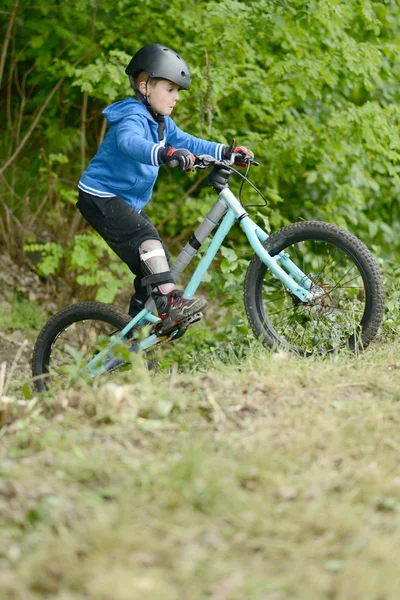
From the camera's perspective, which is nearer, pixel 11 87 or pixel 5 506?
pixel 5 506

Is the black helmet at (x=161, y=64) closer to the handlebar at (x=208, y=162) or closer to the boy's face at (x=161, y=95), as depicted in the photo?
the boy's face at (x=161, y=95)

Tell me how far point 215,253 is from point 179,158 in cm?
67

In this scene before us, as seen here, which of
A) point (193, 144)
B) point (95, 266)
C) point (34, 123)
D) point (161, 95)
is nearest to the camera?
point (161, 95)

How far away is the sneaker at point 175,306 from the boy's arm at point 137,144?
0.73 meters

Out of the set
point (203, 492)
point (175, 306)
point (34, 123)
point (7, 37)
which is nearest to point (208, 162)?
point (175, 306)

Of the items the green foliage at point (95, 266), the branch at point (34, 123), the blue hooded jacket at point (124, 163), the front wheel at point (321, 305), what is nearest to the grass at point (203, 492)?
the front wheel at point (321, 305)

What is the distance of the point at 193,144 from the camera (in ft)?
14.8

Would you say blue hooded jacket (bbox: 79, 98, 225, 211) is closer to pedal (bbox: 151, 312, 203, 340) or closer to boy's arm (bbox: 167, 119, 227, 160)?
boy's arm (bbox: 167, 119, 227, 160)

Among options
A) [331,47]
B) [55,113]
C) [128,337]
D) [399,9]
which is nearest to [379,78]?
[331,47]

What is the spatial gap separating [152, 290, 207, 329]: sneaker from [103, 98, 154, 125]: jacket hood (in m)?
1.01

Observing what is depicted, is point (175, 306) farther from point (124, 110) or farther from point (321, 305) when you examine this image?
point (124, 110)

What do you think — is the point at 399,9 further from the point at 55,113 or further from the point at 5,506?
the point at 5,506

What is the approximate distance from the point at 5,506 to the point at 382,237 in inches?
286

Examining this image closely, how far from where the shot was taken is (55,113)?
741 centimetres
